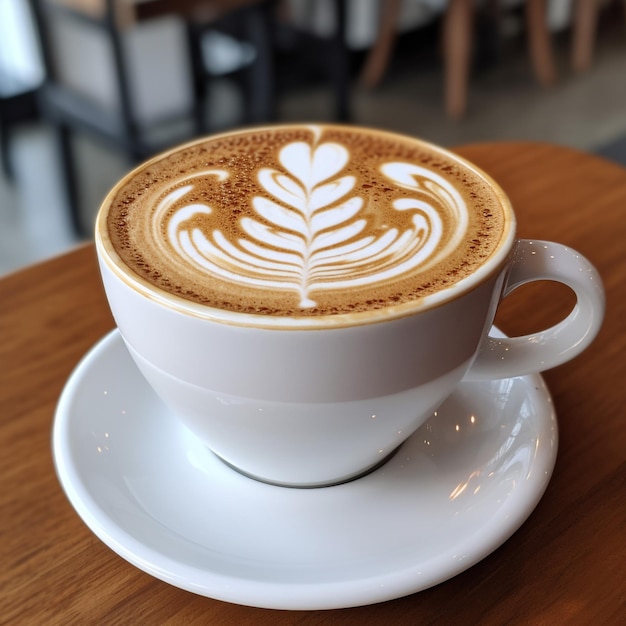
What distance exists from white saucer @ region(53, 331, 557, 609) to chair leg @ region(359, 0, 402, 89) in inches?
82.8

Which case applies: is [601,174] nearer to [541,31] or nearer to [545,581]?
[545,581]

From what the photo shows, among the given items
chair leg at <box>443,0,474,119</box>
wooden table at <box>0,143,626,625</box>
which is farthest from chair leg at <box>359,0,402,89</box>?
wooden table at <box>0,143,626,625</box>

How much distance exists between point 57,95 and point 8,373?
1.34m

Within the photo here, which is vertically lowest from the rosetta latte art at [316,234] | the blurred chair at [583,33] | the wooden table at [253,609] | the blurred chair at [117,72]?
the blurred chair at [583,33]

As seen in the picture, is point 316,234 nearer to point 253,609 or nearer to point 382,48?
point 253,609

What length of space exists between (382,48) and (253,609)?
2.27 metres

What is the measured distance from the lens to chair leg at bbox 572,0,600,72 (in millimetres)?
2574

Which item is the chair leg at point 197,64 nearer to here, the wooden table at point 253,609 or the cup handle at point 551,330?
the wooden table at point 253,609

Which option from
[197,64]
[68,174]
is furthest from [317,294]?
[197,64]

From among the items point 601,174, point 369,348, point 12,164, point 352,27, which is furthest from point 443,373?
point 352,27

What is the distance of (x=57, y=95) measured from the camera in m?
1.73

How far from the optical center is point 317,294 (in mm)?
373

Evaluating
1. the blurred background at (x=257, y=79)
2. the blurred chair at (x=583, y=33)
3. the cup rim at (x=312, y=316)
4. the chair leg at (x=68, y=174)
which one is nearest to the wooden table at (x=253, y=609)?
the cup rim at (x=312, y=316)

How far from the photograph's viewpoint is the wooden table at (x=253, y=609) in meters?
0.39
